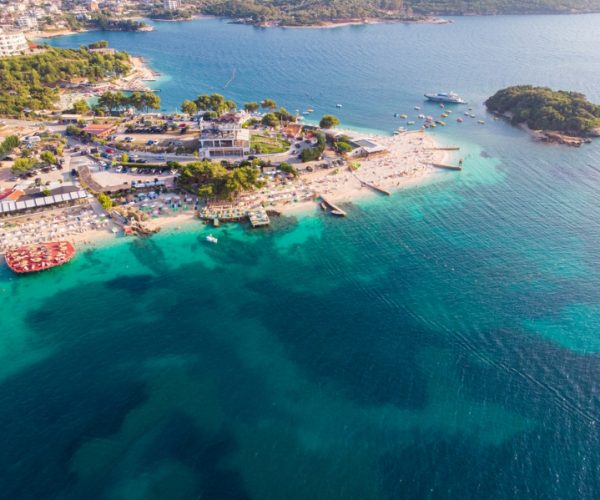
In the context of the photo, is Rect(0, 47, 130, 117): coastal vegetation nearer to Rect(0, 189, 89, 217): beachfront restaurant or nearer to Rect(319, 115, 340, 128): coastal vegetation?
Rect(0, 189, 89, 217): beachfront restaurant

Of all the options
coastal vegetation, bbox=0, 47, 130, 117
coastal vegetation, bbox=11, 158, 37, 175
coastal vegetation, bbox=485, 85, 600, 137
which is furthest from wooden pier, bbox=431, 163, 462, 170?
coastal vegetation, bbox=0, 47, 130, 117

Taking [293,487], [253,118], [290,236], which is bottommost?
[293,487]

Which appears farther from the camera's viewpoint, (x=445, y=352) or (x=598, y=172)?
(x=598, y=172)

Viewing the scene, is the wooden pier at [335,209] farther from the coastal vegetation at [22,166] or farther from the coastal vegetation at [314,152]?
the coastal vegetation at [22,166]

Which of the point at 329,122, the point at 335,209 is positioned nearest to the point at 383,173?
the point at 335,209

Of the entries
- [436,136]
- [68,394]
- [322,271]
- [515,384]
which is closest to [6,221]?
[68,394]

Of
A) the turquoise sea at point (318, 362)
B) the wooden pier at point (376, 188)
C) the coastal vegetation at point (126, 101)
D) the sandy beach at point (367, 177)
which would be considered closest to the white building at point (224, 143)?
the sandy beach at point (367, 177)

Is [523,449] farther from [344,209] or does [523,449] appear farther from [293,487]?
[344,209]
